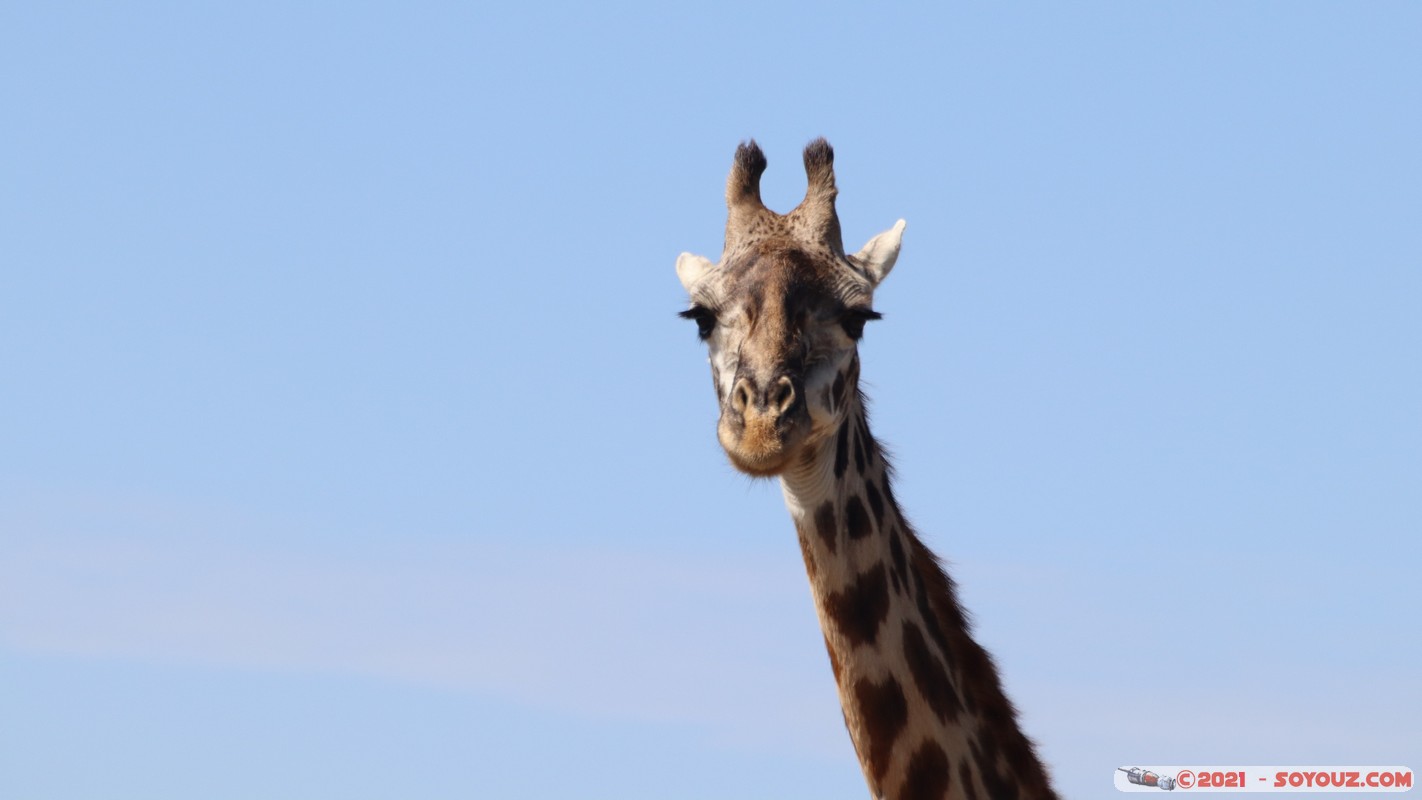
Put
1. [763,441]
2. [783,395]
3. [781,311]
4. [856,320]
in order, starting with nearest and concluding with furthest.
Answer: [763,441]
[783,395]
[781,311]
[856,320]

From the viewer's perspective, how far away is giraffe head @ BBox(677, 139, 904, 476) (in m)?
12.8

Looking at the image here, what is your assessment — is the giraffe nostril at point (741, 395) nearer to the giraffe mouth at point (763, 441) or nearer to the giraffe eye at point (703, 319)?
the giraffe mouth at point (763, 441)

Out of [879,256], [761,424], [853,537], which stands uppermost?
[879,256]

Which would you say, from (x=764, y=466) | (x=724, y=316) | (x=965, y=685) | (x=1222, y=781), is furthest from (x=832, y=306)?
(x=1222, y=781)

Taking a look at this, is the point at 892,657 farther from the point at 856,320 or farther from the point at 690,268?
the point at 690,268

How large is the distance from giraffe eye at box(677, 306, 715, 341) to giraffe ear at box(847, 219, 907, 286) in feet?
4.47

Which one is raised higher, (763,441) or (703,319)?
(703,319)

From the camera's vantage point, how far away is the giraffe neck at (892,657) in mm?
13109

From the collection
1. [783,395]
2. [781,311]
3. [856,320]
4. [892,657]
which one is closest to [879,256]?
[856,320]

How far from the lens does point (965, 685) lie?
44.7 feet

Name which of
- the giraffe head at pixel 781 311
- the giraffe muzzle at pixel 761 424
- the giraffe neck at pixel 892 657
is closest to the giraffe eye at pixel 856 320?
the giraffe head at pixel 781 311

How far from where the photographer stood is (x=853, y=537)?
13484 mm

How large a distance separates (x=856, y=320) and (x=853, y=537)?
165 cm

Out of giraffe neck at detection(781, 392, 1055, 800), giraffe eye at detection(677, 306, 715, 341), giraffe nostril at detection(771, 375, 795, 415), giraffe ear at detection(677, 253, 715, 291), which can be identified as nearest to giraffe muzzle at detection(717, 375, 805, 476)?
giraffe nostril at detection(771, 375, 795, 415)
